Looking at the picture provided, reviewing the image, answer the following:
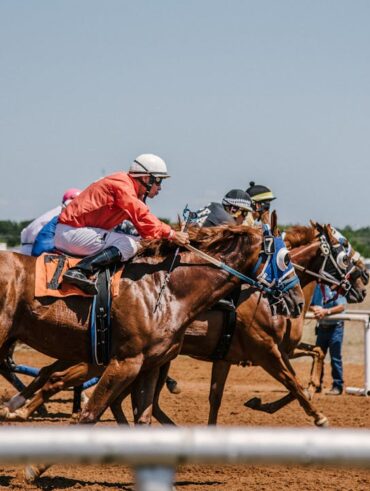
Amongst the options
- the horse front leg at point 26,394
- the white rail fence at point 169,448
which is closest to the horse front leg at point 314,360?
the horse front leg at point 26,394

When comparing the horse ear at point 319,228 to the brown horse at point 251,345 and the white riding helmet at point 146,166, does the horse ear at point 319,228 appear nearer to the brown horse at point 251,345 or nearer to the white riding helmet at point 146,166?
the brown horse at point 251,345

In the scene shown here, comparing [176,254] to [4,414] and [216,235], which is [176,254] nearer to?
[216,235]

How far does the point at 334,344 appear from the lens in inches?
494

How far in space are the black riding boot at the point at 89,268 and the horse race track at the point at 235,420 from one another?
1.47m

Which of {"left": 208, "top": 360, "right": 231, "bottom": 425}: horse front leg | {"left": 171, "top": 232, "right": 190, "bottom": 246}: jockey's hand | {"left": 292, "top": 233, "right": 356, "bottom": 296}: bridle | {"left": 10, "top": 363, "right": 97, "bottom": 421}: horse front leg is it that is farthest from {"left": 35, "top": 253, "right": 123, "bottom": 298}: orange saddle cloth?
{"left": 292, "top": 233, "right": 356, "bottom": 296}: bridle

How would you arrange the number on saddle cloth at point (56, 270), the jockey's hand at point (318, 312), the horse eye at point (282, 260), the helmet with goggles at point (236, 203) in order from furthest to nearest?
the jockey's hand at point (318, 312)
the helmet with goggles at point (236, 203)
the horse eye at point (282, 260)
the number on saddle cloth at point (56, 270)

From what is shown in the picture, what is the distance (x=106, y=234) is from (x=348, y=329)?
9.85m

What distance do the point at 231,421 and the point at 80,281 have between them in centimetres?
397

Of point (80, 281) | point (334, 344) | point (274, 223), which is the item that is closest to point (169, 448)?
point (80, 281)

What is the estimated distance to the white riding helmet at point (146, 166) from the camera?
674 centimetres

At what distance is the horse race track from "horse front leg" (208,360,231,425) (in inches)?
32.6

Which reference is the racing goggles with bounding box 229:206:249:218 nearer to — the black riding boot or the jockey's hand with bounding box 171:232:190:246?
the jockey's hand with bounding box 171:232:190:246

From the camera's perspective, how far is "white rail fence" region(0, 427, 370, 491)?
1914 mm

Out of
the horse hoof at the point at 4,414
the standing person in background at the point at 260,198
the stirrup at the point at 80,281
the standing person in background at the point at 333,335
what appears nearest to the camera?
the stirrup at the point at 80,281
